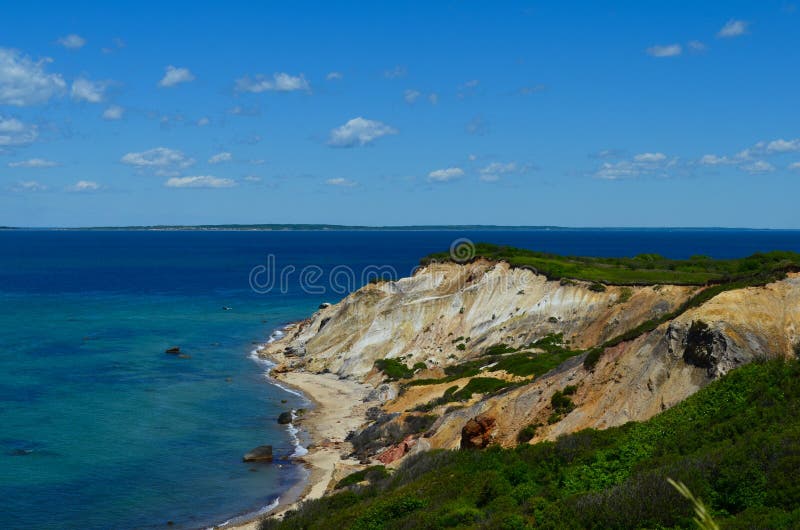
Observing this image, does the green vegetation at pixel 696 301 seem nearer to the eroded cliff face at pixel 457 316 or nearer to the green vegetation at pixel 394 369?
the eroded cliff face at pixel 457 316

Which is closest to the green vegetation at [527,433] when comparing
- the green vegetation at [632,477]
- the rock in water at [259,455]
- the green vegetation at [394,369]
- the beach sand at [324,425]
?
the green vegetation at [632,477]

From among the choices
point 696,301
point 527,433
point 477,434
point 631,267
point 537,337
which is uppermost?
point 696,301

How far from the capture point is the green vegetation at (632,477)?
1392 cm

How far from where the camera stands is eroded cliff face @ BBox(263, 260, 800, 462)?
85.9 ft

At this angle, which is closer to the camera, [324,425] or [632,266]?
[324,425]

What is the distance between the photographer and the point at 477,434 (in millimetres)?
28875

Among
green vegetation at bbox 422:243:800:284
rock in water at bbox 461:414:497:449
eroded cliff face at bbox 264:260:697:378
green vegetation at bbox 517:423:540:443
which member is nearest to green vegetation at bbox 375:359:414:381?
eroded cliff face at bbox 264:260:697:378

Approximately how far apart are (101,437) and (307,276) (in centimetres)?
10621

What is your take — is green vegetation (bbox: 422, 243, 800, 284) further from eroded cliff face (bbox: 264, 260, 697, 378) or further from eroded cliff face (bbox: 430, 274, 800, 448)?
eroded cliff face (bbox: 430, 274, 800, 448)

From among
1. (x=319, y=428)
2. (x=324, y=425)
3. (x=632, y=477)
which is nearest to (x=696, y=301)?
(x=632, y=477)

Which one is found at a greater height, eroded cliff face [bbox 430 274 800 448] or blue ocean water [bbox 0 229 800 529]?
eroded cliff face [bbox 430 274 800 448]

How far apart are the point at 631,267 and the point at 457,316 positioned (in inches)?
637

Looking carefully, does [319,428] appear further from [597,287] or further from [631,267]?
[631,267]

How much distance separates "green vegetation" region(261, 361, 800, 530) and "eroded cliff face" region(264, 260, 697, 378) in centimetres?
2632
